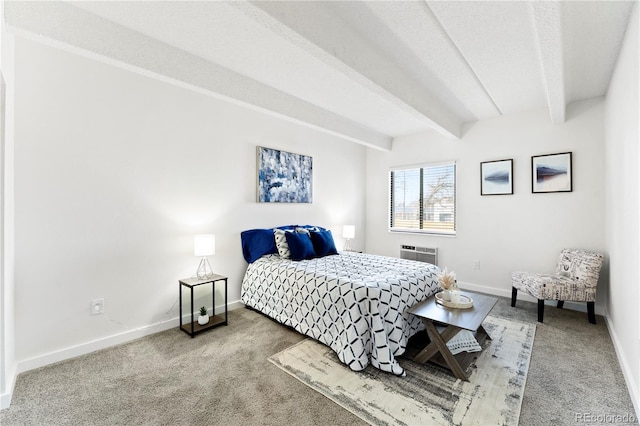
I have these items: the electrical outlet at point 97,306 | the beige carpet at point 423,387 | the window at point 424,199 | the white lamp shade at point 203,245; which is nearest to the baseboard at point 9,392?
the electrical outlet at point 97,306

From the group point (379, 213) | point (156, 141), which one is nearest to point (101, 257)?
point (156, 141)

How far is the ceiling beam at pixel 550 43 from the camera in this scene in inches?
62.3

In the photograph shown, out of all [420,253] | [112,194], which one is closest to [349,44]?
[112,194]

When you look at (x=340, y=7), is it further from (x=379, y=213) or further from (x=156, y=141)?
(x=379, y=213)

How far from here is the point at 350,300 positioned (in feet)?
7.55

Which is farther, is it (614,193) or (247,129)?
(247,129)

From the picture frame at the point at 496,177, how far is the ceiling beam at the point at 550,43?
4.26 feet

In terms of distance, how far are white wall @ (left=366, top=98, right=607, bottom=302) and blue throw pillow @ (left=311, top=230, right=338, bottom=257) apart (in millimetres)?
1894

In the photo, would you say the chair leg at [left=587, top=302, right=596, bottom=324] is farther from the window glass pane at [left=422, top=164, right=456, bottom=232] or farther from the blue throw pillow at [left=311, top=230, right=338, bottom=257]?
the blue throw pillow at [left=311, top=230, right=338, bottom=257]

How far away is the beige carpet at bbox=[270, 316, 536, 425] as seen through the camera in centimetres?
169

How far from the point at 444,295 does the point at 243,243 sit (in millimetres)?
2337

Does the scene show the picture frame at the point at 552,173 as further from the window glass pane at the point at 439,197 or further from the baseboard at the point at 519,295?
the baseboard at the point at 519,295

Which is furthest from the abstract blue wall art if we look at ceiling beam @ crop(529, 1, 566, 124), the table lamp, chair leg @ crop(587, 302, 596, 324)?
chair leg @ crop(587, 302, 596, 324)

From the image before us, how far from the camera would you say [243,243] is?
3.55 metres
